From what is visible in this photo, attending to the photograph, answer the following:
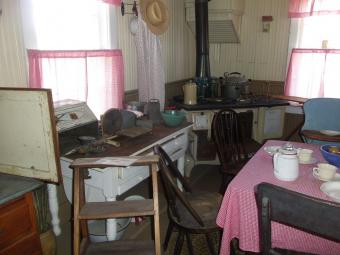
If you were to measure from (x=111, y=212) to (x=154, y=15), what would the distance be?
71.1 inches

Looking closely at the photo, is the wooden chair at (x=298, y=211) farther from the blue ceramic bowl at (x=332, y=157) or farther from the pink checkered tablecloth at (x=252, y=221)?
the blue ceramic bowl at (x=332, y=157)

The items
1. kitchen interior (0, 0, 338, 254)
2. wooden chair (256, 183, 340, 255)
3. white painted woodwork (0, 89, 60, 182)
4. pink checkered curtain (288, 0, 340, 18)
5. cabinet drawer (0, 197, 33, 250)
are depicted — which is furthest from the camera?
pink checkered curtain (288, 0, 340, 18)

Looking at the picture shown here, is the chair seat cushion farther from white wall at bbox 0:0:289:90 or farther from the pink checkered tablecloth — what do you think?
white wall at bbox 0:0:289:90

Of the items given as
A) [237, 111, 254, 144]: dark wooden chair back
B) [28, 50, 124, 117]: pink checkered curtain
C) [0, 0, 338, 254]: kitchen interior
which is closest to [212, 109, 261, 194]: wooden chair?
[0, 0, 338, 254]: kitchen interior

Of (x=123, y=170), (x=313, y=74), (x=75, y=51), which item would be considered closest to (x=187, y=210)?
(x=123, y=170)

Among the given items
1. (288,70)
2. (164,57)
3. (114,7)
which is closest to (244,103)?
(288,70)

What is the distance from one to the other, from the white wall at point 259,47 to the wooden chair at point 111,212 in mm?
2738

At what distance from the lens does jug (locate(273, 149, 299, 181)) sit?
1.36 metres

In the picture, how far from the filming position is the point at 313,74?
3303 millimetres

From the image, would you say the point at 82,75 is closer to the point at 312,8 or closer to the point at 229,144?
the point at 229,144

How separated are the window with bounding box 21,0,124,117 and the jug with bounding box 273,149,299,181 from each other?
1.51m

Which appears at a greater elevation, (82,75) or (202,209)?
(82,75)

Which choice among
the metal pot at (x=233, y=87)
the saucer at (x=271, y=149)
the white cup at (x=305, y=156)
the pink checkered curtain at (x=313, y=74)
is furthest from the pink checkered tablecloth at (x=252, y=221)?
the pink checkered curtain at (x=313, y=74)

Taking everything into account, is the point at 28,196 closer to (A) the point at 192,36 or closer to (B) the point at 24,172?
(B) the point at 24,172
